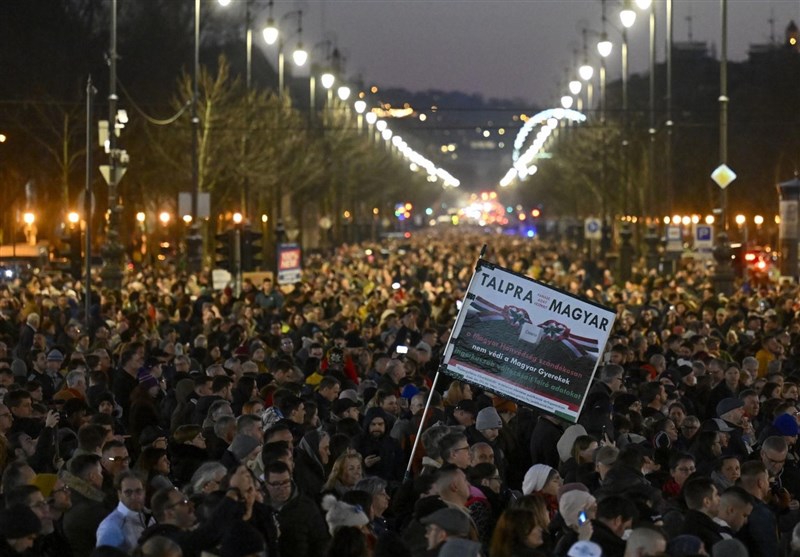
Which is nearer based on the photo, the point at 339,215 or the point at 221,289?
the point at 221,289

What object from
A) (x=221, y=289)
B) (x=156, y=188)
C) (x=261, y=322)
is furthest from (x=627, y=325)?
(x=156, y=188)

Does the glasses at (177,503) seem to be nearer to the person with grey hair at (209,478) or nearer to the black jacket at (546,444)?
the person with grey hair at (209,478)

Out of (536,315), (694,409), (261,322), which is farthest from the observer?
(261,322)

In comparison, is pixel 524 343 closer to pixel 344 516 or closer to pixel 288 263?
pixel 344 516

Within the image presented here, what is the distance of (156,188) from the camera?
2800 inches

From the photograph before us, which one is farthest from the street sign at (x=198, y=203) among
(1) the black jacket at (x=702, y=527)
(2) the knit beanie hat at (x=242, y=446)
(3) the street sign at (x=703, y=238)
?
(1) the black jacket at (x=702, y=527)

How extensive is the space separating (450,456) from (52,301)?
65.8 feet

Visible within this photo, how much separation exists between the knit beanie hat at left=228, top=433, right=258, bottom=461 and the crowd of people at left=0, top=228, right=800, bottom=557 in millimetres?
12

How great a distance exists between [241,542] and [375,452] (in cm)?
461

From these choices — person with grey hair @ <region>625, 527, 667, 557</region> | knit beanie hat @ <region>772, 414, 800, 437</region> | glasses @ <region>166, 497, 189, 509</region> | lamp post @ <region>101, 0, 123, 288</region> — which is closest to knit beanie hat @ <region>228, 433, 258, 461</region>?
glasses @ <region>166, 497, 189, 509</region>

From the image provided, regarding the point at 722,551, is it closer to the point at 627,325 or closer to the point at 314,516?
the point at 314,516

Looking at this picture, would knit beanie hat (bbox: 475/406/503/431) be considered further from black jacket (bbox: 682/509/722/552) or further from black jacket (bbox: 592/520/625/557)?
black jacket (bbox: 592/520/625/557)

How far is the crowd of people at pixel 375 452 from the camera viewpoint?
361 inches

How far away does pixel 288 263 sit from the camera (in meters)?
38.2
